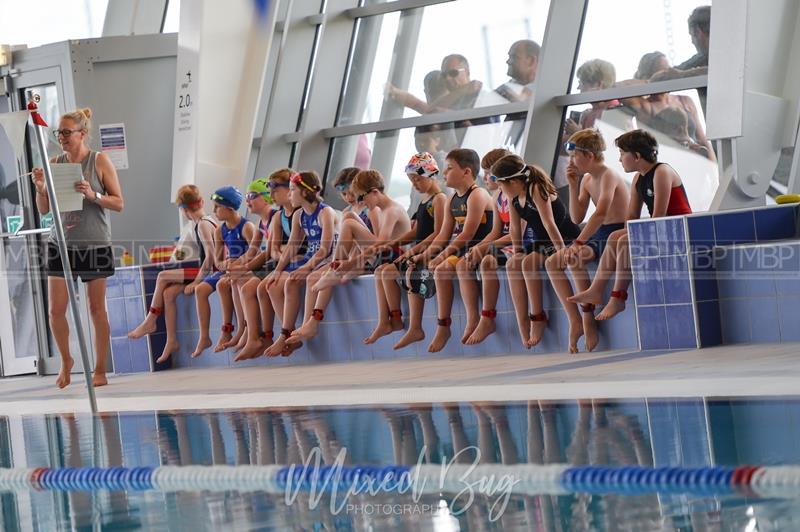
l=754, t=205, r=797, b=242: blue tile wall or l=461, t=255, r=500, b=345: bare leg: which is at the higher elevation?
l=754, t=205, r=797, b=242: blue tile wall

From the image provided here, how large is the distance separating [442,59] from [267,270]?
277cm

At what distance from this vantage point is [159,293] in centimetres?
1016

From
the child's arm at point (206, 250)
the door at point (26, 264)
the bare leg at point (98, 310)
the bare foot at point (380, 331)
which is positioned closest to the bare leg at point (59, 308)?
the bare leg at point (98, 310)

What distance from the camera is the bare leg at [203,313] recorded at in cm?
974

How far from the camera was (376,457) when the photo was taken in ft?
12.6

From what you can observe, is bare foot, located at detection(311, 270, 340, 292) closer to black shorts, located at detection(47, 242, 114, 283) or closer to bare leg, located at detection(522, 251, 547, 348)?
black shorts, located at detection(47, 242, 114, 283)

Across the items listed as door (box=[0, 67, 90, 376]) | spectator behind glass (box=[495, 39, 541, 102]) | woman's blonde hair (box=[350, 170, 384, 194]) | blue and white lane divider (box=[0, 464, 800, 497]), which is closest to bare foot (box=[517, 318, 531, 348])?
woman's blonde hair (box=[350, 170, 384, 194])

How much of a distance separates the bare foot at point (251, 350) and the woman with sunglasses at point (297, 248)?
0.28 meters

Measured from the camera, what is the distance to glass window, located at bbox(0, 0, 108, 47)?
42.8ft

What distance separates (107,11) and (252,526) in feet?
35.8

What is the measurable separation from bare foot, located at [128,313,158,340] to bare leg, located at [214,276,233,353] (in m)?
0.76

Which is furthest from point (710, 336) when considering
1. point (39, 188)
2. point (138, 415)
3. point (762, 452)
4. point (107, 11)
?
point (107, 11)

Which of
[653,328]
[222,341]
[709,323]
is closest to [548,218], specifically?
[653,328]

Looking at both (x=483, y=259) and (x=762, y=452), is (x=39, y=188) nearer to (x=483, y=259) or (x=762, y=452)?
(x=483, y=259)
